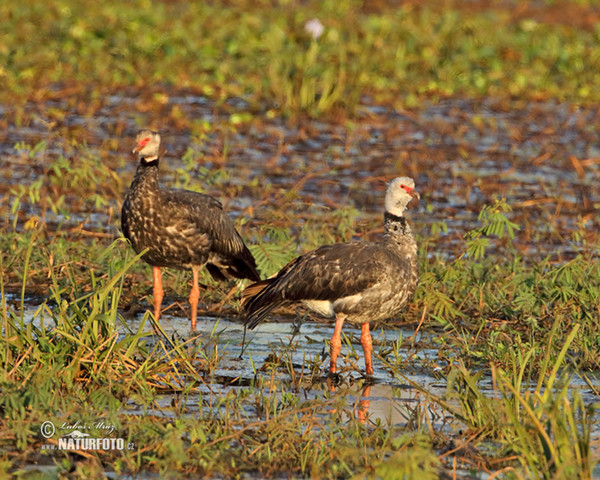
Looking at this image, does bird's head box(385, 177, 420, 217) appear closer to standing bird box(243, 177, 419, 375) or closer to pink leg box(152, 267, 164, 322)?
standing bird box(243, 177, 419, 375)

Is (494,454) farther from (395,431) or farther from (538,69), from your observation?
(538,69)

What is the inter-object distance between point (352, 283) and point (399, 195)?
28.4 inches

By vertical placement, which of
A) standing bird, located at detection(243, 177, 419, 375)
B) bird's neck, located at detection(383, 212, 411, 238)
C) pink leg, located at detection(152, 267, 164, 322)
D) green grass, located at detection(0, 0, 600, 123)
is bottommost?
pink leg, located at detection(152, 267, 164, 322)

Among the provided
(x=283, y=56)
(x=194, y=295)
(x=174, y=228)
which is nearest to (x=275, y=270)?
(x=194, y=295)

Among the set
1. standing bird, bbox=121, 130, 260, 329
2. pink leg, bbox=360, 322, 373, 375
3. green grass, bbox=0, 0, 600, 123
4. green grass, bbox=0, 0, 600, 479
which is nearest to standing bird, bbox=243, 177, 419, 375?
pink leg, bbox=360, 322, 373, 375

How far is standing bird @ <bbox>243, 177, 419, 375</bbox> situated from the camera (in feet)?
23.1

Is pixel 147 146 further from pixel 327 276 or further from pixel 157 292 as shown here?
pixel 327 276

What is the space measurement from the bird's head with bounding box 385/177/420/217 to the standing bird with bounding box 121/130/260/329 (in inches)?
63.2

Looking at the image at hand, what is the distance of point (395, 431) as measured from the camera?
5.72m

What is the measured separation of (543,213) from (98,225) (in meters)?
4.36

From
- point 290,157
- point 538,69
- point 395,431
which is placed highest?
point 538,69

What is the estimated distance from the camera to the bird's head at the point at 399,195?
7.38 metres

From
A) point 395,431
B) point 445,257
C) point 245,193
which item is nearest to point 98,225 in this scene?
point 245,193

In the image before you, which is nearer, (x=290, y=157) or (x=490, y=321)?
(x=490, y=321)
